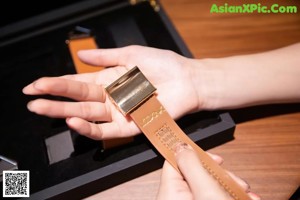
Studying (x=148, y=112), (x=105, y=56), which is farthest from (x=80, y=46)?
(x=148, y=112)

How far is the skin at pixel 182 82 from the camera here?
521 mm

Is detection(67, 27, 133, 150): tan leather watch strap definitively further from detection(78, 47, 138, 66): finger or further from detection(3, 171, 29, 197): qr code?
detection(3, 171, 29, 197): qr code

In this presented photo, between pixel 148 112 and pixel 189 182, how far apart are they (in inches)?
5.3

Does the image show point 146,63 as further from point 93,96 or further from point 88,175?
point 88,175

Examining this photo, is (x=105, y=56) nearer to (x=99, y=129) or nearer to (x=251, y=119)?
(x=99, y=129)

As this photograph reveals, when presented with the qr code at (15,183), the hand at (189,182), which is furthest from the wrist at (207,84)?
the qr code at (15,183)

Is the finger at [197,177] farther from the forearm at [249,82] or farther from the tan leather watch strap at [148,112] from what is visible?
the forearm at [249,82]

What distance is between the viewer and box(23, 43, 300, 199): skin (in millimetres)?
521

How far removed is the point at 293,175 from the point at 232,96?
16cm

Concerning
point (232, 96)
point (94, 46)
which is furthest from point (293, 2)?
point (94, 46)

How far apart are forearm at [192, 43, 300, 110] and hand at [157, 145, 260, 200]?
0.42 feet

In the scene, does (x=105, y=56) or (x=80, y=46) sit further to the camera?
(x=80, y=46)

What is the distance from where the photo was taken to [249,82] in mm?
594

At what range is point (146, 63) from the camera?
0.57 metres
